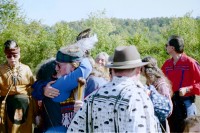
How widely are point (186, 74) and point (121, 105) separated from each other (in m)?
2.74

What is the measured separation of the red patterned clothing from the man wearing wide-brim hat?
2443 mm

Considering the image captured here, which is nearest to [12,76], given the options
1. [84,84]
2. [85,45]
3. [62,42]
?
[85,45]

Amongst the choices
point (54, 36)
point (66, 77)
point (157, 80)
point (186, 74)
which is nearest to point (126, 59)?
point (66, 77)

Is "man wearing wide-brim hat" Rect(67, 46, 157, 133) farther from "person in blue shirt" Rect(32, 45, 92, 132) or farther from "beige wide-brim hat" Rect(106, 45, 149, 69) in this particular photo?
"person in blue shirt" Rect(32, 45, 92, 132)

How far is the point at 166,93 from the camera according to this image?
3715 millimetres

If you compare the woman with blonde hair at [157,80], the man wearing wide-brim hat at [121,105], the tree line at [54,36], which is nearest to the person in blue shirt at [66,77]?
the man wearing wide-brim hat at [121,105]

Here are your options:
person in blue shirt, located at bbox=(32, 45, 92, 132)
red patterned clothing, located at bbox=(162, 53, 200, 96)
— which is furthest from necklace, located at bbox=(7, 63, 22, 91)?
red patterned clothing, located at bbox=(162, 53, 200, 96)

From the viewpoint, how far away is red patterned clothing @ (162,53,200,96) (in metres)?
4.77

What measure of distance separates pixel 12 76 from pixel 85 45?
1622mm

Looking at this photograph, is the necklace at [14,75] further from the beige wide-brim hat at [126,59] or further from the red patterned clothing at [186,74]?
the beige wide-brim hat at [126,59]

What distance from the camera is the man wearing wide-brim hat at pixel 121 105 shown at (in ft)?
7.44

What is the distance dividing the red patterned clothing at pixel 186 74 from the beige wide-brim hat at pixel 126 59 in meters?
2.43

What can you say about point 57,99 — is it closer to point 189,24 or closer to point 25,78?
point 25,78

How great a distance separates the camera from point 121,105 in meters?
2.32
